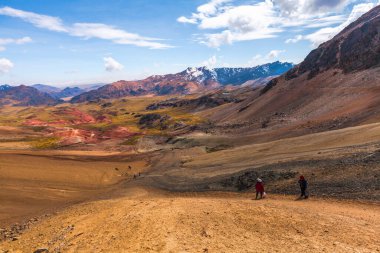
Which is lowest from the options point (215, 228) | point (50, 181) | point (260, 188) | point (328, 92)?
point (50, 181)

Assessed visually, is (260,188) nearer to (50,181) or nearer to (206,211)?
(206,211)

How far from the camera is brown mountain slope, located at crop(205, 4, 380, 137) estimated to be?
216ft

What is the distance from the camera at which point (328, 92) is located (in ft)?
295

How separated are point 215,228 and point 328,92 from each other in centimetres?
7744

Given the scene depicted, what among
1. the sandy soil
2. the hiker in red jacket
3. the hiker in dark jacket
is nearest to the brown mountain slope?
the hiker in dark jacket

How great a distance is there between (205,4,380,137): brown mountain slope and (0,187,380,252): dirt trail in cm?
3500

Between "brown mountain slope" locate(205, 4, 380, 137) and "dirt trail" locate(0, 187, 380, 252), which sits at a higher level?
"brown mountain slope" locate(205, 4, 380, 137)

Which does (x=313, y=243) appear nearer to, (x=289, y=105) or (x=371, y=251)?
(x=371, y=251)

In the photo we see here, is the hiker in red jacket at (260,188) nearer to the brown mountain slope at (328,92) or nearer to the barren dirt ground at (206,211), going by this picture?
the barren dirt ground at (206,211)

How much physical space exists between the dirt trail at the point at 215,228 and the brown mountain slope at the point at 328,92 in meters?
35.0

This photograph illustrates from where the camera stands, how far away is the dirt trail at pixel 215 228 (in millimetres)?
18938

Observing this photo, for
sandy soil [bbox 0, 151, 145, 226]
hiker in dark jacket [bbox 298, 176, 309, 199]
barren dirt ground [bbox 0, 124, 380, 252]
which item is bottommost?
sandy soil [bbox 0, 151, 145, 226]

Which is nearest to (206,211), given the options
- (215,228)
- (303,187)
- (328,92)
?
(215,228)

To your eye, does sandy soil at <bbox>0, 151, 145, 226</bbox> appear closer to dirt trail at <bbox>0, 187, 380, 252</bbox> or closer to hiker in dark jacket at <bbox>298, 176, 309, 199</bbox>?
dirt trail at <bbox>0, 187, 380, 252</bbox>
